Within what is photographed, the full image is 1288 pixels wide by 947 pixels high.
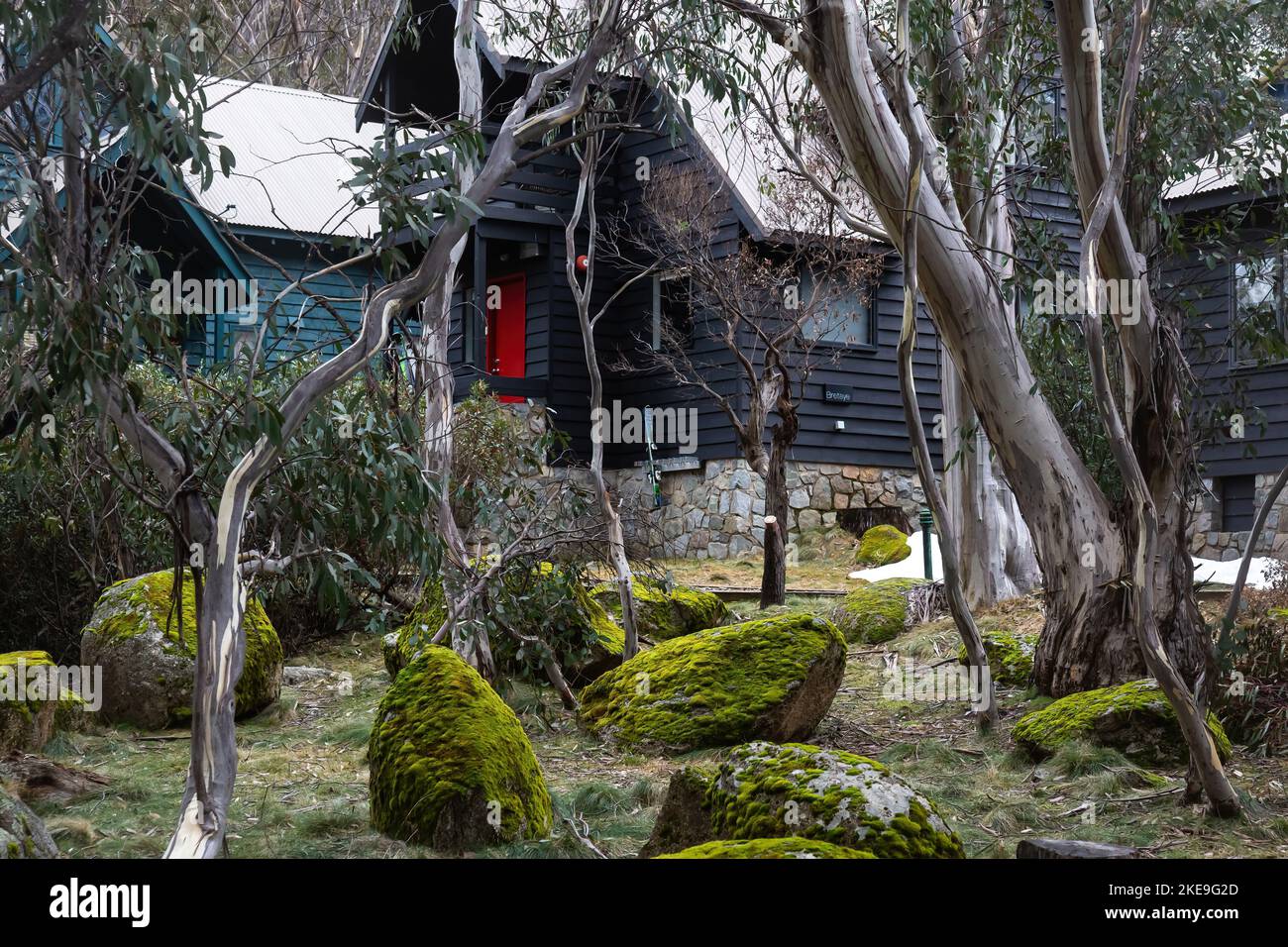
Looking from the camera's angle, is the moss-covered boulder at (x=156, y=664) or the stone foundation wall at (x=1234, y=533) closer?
the moss-covered boulder at (x=156, y=664)

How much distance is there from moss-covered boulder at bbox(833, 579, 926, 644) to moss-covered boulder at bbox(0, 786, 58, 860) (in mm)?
8522

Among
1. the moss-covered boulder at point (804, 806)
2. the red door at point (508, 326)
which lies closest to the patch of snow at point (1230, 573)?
the moss-covered boulder at point (804, 806)

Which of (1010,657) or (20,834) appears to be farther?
(1010,657)

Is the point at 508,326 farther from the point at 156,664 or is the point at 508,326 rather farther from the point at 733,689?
the point at 733,689

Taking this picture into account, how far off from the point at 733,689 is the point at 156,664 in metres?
3.93

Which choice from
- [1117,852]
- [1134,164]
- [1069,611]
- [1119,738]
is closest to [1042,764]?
[1119,738]

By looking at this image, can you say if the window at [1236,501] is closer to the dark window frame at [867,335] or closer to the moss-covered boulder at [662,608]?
the dark window frame at [867,335]

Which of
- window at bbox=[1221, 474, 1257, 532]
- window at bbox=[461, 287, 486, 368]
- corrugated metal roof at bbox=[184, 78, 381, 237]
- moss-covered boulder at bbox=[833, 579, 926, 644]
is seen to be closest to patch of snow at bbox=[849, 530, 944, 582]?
moss-covered boulder at bbox=[833, 579, 926, 644]

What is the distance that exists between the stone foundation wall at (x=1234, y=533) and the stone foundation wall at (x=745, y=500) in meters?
3.97

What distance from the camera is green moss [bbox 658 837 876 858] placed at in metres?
4.10

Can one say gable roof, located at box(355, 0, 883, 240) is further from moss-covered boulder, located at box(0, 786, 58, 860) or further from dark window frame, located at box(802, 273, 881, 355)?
moss-covered boulder, located at box(0, 786, 58, 860)

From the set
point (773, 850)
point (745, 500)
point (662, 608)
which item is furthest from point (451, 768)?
point (745, 500)

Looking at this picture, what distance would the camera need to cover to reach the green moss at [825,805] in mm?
4711

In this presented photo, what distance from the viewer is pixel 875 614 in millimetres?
12297
